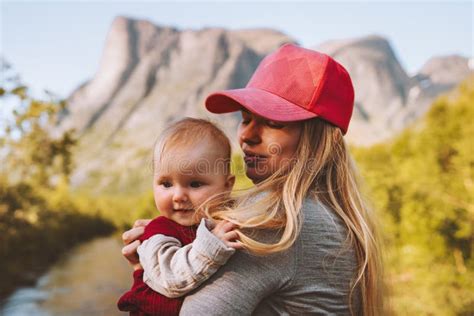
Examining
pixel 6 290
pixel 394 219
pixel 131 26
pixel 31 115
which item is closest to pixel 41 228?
pixel 6 290

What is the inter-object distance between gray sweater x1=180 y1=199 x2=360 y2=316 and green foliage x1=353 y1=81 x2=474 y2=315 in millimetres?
8724

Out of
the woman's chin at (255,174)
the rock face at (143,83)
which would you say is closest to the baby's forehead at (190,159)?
the woman's chin at (255,174)

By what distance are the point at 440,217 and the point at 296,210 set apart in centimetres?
1174

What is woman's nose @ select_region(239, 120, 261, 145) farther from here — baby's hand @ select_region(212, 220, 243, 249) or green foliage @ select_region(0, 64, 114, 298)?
green foliage @ select_region(0, 64, 114, 298)

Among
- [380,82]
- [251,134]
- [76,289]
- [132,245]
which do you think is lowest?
[76,289]

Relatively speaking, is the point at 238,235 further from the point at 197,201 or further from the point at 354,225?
the point at 354,225

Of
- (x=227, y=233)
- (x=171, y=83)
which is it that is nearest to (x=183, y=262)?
(x=227, y=233)

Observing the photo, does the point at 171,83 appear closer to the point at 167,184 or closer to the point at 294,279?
the point at 167,184

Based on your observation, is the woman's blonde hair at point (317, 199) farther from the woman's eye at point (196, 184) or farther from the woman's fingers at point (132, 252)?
the woman's fingers at point (132, 252)

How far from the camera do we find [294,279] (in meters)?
1.50

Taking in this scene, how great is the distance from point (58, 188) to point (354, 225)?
37273mm

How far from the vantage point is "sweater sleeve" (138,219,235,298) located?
1.41 metres

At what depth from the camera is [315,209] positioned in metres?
1.62

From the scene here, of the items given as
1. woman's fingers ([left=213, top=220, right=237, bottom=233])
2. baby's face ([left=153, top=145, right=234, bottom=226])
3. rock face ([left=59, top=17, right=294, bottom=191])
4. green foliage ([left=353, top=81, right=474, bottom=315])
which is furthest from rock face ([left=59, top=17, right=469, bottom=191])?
woman's fingers ([left=213, top=220, right=237, bottom=233])
